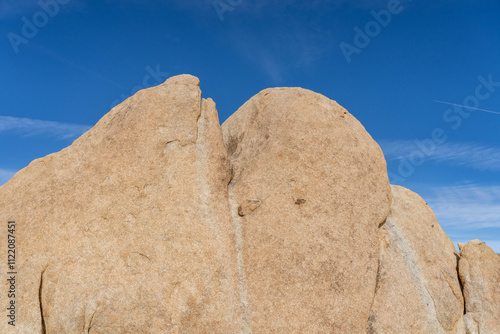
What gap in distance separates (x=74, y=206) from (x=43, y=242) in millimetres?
1104

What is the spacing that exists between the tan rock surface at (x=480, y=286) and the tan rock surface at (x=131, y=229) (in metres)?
7.19

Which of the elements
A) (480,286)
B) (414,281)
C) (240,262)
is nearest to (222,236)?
(240,262)

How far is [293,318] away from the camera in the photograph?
9055mm

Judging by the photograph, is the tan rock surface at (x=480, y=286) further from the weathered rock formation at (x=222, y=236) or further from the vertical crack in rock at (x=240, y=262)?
the vertical crack in rock at (x=240, y=262)

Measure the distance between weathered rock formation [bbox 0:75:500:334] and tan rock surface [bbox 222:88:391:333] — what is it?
34 millimetres

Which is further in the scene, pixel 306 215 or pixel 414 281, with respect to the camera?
pixel 414 281

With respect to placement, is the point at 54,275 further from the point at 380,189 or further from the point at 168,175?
the point at 380,189

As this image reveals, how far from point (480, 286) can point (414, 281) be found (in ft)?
8.74

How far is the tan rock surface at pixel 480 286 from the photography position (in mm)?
11359

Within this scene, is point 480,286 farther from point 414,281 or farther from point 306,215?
point 306,215

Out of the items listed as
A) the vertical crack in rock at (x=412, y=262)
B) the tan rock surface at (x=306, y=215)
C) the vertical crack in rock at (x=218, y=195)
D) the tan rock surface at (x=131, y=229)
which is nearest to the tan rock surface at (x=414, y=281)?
the vertical crack in rock at (x=412, y=262)

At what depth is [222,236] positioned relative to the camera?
32.6 ft

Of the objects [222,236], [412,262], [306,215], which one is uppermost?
[306,215]

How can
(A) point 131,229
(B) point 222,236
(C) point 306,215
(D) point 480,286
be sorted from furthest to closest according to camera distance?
(D) point 480,286
(C) point 306,215
(B) point 222,236
(A) point 131,229
